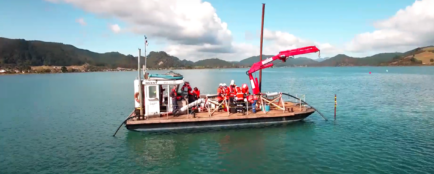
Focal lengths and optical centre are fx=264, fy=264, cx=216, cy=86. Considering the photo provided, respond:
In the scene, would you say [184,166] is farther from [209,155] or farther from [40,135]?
[40,135]

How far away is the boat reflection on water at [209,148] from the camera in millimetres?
12992

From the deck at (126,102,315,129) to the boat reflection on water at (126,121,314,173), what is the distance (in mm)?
694

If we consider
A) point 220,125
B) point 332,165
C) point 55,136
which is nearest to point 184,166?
point 220,125

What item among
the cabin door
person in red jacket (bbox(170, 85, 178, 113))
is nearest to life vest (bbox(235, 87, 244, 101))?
person in red jacket (bbox(170, 85, 178, 113))

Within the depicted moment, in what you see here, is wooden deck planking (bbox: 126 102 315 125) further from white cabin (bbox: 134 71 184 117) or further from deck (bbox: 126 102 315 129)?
white cabin (bbox: 134 71 184 117)

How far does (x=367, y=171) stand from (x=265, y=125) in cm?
815

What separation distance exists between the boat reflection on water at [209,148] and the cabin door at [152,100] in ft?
4.98

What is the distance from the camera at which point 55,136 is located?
1883 centimetres

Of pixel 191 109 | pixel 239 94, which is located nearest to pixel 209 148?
pixel 191 109

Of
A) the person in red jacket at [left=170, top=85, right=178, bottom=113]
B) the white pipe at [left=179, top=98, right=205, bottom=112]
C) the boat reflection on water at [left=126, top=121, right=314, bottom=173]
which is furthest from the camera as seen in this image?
the white pipe at [left=179, top=98, right=205, bottom=112]

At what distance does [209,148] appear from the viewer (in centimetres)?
1514

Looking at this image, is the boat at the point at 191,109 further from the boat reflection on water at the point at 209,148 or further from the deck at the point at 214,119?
the boat reflection on water at the point at 209,148

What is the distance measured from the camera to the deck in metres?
16.9

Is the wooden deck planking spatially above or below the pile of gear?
below
